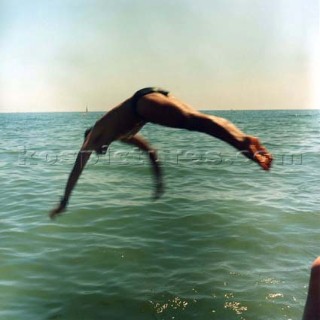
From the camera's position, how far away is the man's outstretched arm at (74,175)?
4.99 meters

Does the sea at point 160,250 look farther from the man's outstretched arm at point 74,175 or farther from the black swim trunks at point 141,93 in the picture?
the black swim trunks at point 141,93

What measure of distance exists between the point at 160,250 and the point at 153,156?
4054 mm

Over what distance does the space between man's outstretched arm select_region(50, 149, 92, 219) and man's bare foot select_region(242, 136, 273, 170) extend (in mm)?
1760

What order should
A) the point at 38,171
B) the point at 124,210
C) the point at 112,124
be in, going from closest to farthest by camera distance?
the point at 112,124
the point at 124,210
the point at 38,171

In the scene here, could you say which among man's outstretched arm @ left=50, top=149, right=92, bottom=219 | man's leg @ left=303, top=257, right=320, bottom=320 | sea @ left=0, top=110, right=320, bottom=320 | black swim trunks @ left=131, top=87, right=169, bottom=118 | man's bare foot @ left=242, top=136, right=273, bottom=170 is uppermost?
black swim trunks @ left=131, top=87, right=169, bottom=118

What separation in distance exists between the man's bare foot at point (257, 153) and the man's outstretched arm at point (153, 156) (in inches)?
74.6

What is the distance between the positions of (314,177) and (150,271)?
37.8 feet

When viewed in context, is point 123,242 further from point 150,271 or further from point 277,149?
point 277,149

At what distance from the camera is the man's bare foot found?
4.06 m

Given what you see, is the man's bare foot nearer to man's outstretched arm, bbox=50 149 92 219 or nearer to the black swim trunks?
the black swim trunks

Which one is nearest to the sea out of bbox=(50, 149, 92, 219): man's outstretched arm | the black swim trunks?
bbox=(50, 149, 92, 219): man's outstretched arm

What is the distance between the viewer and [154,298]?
766 cm

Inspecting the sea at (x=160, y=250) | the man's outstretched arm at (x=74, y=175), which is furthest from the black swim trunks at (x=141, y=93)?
the sea at (x=160, y=250)

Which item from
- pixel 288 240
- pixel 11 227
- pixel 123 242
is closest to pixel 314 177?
pixel 288 240
